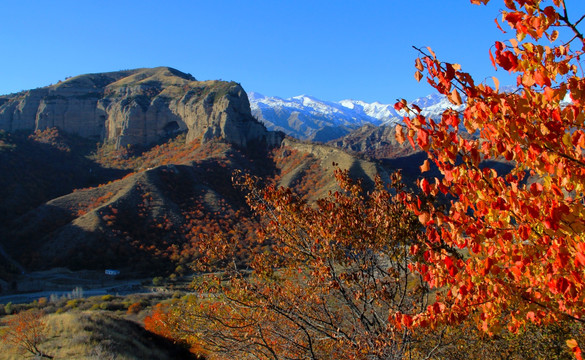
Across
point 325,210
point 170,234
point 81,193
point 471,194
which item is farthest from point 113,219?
point 471,194

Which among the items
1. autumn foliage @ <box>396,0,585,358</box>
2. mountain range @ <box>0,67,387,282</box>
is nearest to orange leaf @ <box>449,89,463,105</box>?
autumn foliage @ <box>396,0,585,358</box>

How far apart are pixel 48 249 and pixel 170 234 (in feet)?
55.5

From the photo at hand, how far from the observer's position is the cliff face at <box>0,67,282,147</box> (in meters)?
103

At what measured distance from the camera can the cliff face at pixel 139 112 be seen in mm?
103231

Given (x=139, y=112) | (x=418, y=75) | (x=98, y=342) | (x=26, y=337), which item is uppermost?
(x=139, y=112)

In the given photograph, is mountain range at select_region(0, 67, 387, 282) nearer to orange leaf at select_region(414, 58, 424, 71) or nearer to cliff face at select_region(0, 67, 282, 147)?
cliff face at select_region(0, 67, 282, 147)

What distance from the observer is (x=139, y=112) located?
112m

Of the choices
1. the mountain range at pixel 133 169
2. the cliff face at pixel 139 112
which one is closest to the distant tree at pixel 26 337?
the mountain range at pixel 133 169

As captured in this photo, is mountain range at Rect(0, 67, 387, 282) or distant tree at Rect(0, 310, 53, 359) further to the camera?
mountain range at Rect(0, 67, 387, 282)

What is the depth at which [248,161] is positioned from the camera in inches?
3600

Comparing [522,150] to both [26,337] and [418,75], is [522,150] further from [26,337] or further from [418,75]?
[26,337]

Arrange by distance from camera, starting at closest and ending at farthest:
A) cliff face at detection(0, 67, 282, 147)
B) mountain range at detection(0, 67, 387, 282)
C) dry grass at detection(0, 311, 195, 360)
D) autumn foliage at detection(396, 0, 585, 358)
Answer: autumn foliage at detection(396, 0, 585, 358), dry grass at detection(0, 311, 195, 360), mountain range at detection(0, 67, 387, 282), cliff face at detection(0, 67, 282, 147)

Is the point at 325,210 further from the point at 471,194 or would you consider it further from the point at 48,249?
the point at 48,249

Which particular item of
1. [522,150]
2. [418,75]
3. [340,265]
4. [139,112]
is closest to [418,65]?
[418,75]
